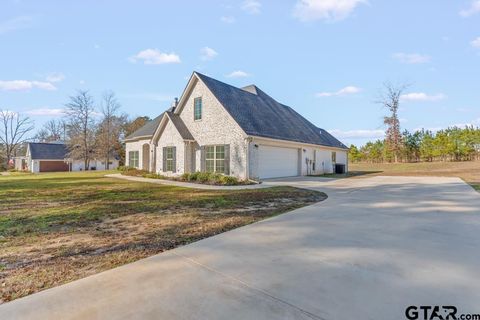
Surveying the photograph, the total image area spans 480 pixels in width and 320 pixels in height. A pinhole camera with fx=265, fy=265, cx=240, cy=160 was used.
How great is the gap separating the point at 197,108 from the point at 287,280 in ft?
53.8

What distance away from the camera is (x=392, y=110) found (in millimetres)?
41438

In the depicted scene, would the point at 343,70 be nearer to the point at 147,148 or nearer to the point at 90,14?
the point at 90,14

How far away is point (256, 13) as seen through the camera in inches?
481

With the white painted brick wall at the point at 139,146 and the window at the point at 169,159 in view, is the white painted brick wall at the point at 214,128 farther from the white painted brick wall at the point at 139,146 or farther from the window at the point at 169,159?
the white painted brick wall at the point at 139,146

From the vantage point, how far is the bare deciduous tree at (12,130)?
158 feet

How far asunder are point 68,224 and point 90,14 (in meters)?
9.22

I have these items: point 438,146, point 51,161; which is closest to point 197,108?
point 51,161

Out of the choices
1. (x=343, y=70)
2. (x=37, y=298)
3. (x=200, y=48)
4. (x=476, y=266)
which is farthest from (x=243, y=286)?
(x=343, y=70)

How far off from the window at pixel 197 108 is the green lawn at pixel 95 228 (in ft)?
32.3

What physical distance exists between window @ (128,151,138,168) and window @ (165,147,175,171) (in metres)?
6.44

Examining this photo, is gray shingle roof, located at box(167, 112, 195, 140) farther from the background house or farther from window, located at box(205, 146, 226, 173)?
the background house

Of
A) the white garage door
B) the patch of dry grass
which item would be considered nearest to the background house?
the white garage door

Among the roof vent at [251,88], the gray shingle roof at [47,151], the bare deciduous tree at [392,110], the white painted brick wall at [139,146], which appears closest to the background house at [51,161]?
the gray shingle roof at [47,151]

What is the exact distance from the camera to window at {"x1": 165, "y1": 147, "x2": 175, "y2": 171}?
1902 cm
